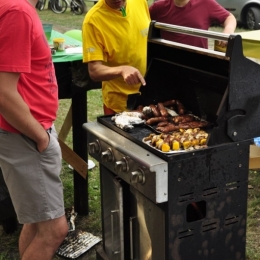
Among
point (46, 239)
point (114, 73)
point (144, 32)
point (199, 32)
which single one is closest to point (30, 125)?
point (46, 239)

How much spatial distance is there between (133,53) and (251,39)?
813mm

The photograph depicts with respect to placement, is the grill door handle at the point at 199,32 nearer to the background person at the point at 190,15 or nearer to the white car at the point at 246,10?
the background person at the point at 190,15

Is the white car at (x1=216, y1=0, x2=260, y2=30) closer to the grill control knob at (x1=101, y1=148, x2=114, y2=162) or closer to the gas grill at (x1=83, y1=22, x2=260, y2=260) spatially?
the gas grill at (x1=83, y1=22, x2=260, y2=260)

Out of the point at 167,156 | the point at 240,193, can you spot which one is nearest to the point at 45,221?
the point at 167,156

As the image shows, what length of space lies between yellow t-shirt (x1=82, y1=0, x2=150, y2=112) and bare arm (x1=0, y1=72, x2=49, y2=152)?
2.72 feet

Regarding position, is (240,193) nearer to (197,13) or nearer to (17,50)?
(17,50)

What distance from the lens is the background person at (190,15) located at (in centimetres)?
345

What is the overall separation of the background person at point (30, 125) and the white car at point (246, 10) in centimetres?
1019

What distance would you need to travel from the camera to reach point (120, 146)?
2.36 meters

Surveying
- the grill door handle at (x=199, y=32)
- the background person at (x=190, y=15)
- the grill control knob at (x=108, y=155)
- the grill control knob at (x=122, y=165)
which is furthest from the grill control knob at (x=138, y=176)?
the background person at (x=190, y=15)

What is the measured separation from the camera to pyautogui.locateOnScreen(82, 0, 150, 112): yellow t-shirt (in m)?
2.94

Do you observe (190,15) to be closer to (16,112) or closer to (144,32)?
(144,32)

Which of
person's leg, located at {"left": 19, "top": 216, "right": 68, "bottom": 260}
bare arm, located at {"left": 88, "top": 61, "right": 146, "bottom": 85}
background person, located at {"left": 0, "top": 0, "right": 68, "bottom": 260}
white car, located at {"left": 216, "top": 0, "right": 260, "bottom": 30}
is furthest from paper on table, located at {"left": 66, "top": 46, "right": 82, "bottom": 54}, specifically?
white car, located at {"left": 216, "top": 0, "right": 260, "bottom": 30}

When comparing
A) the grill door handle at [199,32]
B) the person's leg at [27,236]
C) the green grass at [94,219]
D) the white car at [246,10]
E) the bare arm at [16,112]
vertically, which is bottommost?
the green grass at [94,219]
